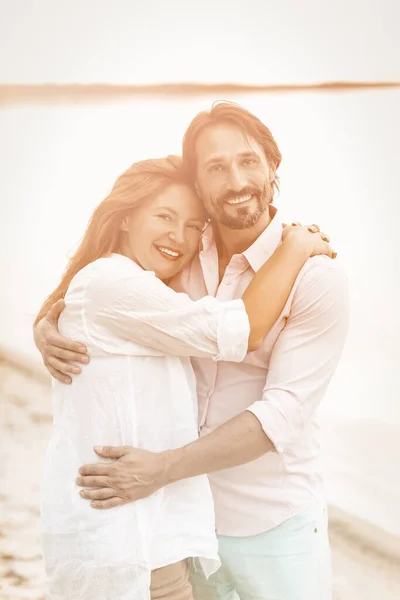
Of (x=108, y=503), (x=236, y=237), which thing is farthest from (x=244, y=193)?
Result: (x=108, y=503)

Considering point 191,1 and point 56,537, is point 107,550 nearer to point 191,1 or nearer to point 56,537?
point 56,537

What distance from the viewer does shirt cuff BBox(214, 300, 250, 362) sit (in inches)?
62.2

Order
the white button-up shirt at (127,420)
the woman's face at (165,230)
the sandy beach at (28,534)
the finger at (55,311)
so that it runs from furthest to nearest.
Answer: the sandy beach at (28,534)
the woman's face at (165,230)
the finger at (55,311)
the white button-up shirt at (127,420)

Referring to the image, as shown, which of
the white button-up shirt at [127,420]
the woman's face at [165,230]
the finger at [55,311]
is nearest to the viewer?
the white button-up shirt at [127,420]

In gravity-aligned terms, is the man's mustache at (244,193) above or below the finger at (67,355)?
above

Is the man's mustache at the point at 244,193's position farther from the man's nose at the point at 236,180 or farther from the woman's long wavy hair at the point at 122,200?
the woman's long wavy hair at the point at 122,200

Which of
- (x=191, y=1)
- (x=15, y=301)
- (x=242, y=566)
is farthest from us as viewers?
(x=15, y=301)

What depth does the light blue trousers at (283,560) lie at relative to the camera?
68.9 inches

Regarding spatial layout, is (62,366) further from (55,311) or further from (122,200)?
A: (122,200)

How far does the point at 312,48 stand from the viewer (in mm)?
2490

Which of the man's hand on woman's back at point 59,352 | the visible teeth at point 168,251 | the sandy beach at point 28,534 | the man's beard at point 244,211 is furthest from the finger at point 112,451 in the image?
the sandy beach at point 28,534

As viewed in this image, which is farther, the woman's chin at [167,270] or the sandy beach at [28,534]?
the sandy beach at [28,534]

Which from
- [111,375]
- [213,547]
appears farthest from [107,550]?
[111,375]

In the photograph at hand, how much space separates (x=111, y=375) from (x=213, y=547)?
17.6 inches
